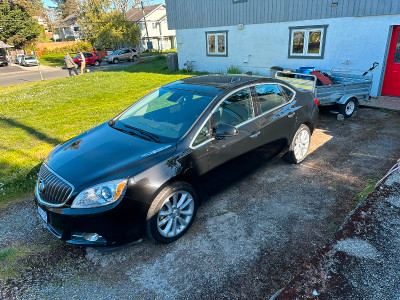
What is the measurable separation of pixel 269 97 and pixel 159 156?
222 centimetres

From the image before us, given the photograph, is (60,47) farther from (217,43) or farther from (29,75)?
(217,43)

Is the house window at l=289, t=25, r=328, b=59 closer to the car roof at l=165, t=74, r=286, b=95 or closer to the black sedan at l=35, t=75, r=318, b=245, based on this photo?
the black sedan at l=35, t=75, r=318, b=245

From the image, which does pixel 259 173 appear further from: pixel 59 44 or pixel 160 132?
pixel 59 44

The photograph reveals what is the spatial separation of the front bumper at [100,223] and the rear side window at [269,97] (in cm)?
246

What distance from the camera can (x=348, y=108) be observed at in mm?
7656

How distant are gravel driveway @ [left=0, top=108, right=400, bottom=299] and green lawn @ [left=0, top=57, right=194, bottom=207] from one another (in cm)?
92

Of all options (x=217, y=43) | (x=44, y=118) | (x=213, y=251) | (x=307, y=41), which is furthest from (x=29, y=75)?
(x=213, y=251)

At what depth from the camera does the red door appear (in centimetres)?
891

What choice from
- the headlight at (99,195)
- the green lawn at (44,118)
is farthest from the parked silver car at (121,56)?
the headlight at (99,195)

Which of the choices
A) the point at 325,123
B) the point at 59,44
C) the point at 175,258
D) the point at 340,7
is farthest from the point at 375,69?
the point at 59,44

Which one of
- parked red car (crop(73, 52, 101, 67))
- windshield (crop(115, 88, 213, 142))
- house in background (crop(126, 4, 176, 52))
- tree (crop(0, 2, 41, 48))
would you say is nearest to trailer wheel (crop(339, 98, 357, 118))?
windshield (crop(115, 88, 213, 142))

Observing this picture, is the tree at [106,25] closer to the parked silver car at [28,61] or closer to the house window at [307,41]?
the parked silver car at [28,61]

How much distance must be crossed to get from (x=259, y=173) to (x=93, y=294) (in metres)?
3.17

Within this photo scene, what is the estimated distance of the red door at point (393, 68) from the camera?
891 cm
